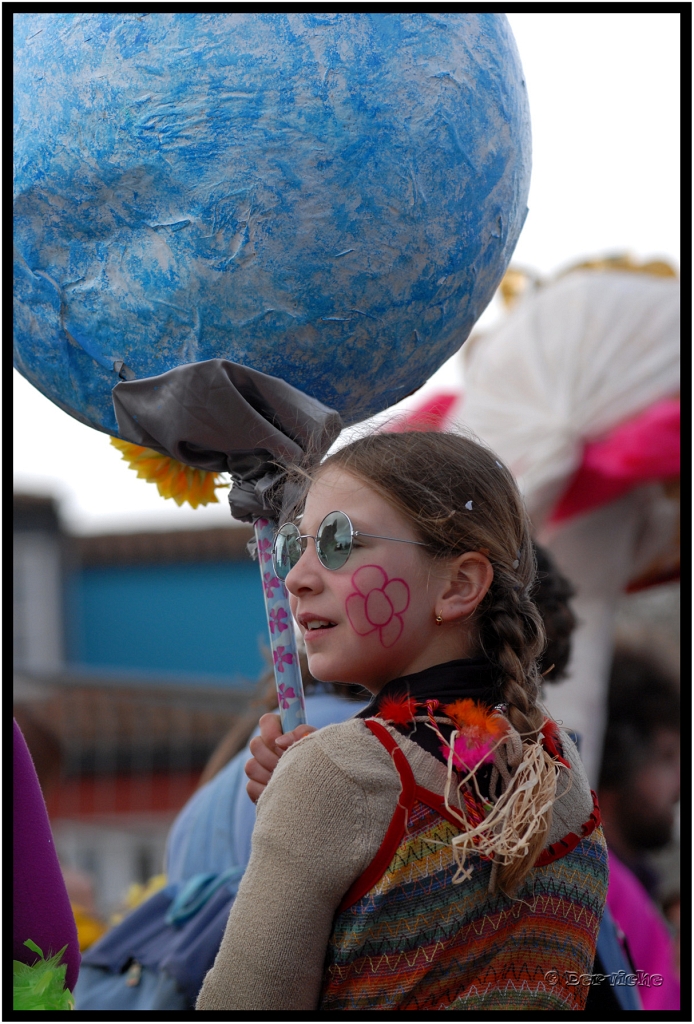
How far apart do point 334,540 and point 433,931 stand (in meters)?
0.39

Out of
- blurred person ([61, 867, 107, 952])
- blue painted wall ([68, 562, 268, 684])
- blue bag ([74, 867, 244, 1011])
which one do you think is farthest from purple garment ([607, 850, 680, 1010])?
blue painted wall ([68, 562, 268, 684])

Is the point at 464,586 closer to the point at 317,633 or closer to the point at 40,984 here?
the point at 317,633

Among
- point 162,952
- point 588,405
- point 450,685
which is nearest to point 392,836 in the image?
point 450,685

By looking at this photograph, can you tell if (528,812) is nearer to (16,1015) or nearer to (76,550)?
(16,1015)

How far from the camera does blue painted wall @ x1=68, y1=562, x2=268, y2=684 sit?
1159cm

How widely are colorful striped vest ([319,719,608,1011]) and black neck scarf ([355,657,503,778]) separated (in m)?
0.08

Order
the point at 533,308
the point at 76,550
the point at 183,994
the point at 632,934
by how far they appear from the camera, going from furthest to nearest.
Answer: the point at 76,550 → the point at 533,308 → the point at 632,934 → the point at 183,994

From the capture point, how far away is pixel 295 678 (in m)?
1.35

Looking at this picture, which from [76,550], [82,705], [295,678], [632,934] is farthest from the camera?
[76,550]

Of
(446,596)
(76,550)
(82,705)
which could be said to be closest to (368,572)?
(446,596)

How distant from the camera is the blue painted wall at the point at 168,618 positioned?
11.6m

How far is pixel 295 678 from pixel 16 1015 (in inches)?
18.6

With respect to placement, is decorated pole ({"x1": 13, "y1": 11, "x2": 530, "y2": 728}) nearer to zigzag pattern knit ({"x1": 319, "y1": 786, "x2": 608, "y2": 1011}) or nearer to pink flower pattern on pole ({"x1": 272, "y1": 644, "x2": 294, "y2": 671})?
pink flower pattern on pole ({"x1": 272, "y1": 644, "x2": 294, "y2": 671})

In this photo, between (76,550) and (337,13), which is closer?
(337,13)
